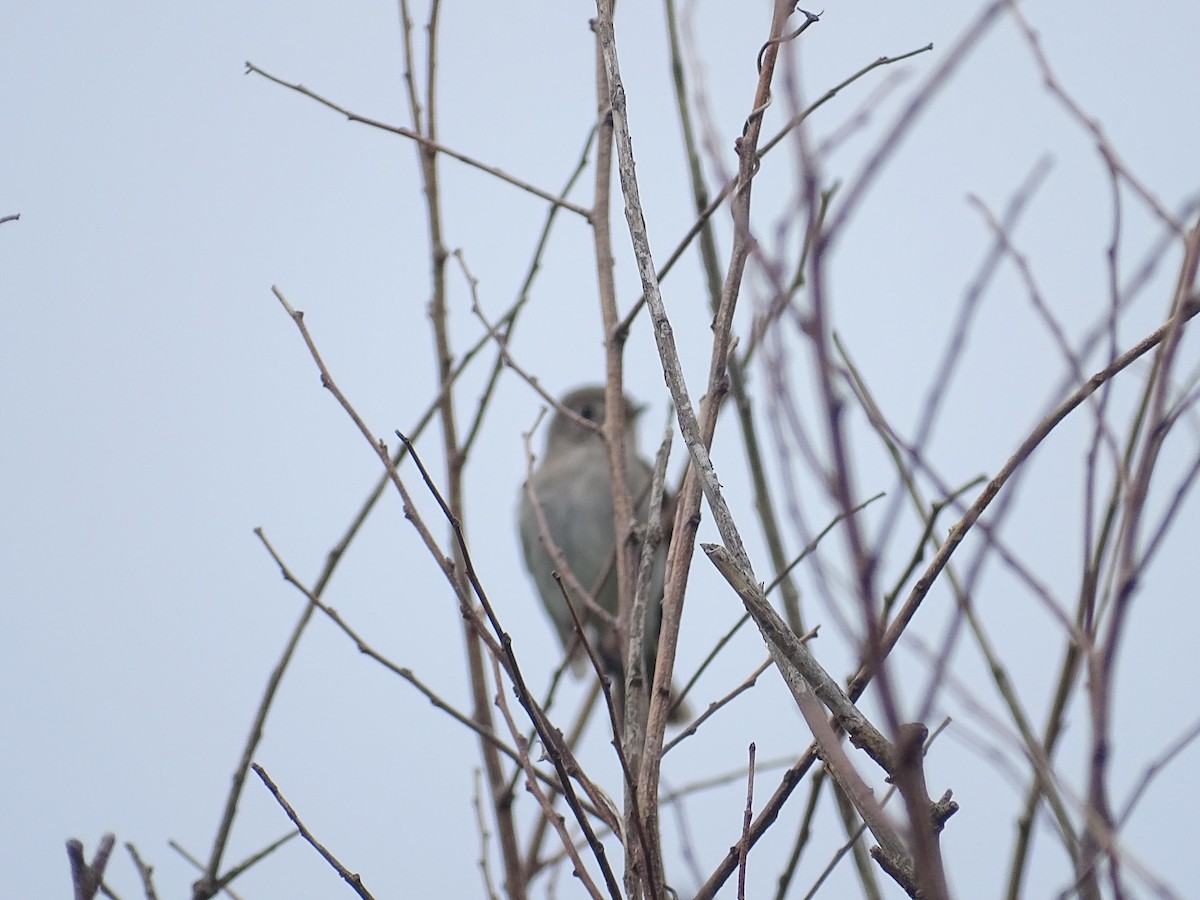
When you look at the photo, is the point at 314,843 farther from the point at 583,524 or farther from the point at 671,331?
the point at 583,524

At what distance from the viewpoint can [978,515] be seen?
4.58 feet

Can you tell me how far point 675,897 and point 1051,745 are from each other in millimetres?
724

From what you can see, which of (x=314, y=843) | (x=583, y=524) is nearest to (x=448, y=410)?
(x=314, y=843)

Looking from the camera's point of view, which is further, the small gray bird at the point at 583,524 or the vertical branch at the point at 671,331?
the small gray bird at the point at 583,524

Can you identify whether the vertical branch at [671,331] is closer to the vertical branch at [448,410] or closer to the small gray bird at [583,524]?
the vertical branch at [448,410]

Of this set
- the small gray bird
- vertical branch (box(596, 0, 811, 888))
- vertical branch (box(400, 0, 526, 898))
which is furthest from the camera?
the small gray bird

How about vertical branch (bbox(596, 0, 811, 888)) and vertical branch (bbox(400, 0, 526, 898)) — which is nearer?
vertical branch (bbox(596, 0, 811, 888))

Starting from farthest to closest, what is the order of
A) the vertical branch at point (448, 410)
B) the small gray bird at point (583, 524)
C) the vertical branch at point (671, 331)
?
the small gray bird at point (583, 524) → the vertical branch at point (448, 410) → the vertical branch at point (671, 331)

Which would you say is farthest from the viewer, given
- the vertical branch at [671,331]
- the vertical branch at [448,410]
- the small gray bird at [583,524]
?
the small gray bird at [583,524]

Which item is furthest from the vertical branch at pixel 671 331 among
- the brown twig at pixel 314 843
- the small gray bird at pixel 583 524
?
the small gray bird at pixel 583 524

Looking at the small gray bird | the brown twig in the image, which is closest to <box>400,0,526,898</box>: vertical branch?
the brown twig

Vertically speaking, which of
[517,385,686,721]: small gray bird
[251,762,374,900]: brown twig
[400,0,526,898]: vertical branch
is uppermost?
[517,385,686,721]: small gray bird

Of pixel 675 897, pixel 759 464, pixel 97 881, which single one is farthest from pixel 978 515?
pixel 759 464

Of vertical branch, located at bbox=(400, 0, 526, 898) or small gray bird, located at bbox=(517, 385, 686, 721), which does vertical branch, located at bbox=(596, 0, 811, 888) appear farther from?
small gray bird, located at bbox=(517, 385, 686, 721)
